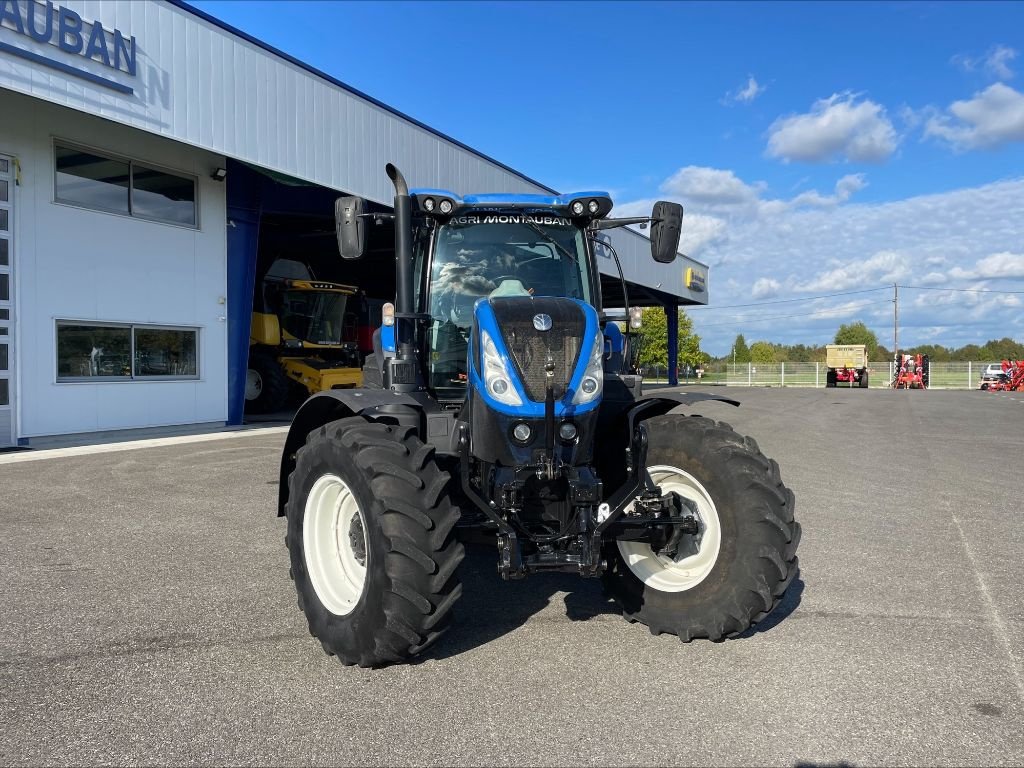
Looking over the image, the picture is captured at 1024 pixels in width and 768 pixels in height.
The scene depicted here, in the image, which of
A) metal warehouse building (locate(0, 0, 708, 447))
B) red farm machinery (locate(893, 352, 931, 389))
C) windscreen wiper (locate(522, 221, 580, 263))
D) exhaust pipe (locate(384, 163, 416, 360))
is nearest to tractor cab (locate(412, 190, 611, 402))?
windscreen wiper (locate(522, 221, 580, 263))

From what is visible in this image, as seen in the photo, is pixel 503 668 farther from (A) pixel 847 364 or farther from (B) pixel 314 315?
(A) pixel 847 364

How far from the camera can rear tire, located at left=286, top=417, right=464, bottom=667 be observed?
3340mm

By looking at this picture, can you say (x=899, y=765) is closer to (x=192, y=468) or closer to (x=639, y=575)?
(x=639, y=575)

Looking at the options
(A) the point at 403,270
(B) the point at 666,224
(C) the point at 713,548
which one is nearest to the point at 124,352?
(A) the point at 403,270

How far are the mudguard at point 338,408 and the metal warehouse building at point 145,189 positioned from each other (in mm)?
8950

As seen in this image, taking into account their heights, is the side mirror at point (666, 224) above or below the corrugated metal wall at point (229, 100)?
below

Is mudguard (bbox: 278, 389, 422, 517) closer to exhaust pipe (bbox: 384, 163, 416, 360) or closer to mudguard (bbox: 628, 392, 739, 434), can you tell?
exhaust pipe (bbox: 384, 163, 416, 360)

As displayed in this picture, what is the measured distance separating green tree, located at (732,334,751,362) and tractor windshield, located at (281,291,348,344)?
87.3 meters

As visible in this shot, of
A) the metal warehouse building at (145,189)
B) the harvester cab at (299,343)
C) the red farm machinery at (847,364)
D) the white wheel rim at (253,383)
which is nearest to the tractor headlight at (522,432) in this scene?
the metal warehouse building at (145,189)

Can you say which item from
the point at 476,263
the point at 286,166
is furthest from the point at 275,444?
the point at 476,263

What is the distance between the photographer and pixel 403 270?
15.4ft

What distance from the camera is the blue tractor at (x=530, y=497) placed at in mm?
3428

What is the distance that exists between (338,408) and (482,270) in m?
1.24

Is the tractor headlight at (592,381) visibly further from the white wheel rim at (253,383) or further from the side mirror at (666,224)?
the white wheel rim at (253,383)
